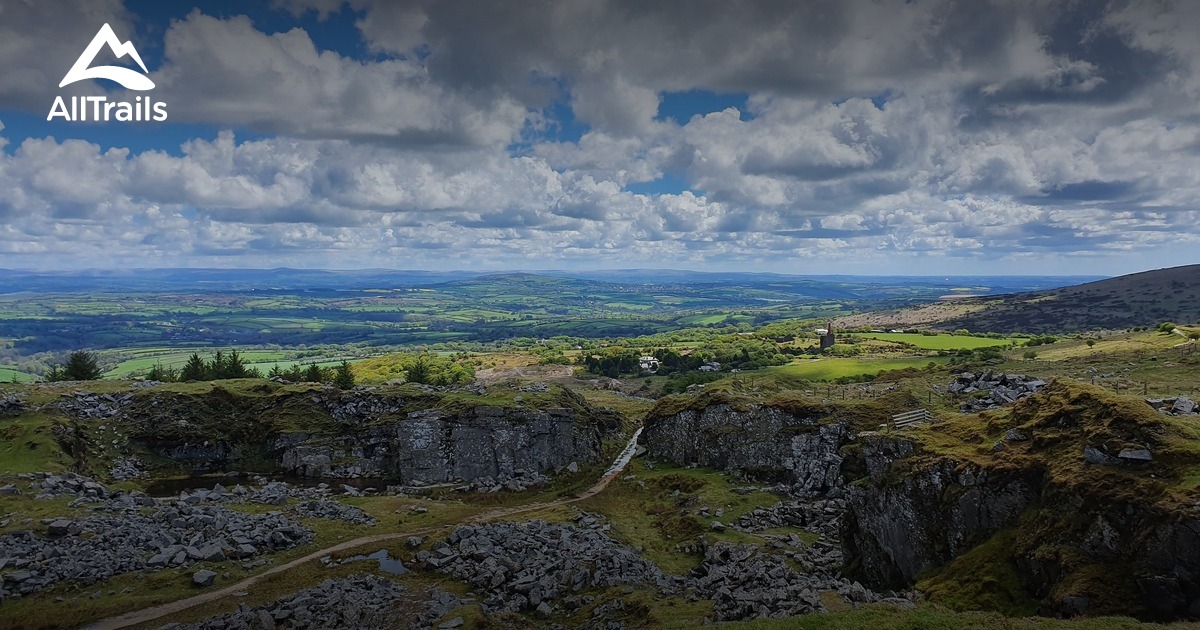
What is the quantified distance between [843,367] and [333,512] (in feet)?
358

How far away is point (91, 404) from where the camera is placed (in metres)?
77.4

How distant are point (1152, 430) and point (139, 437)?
93542 mm

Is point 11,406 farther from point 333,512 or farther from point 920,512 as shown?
point 920,512

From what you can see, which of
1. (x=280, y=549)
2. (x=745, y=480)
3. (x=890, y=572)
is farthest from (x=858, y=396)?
(x=280, y=549)

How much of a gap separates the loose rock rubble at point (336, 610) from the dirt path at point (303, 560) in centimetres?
320

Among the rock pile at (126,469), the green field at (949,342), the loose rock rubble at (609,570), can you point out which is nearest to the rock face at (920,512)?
the loose rock rubble at (609,570)

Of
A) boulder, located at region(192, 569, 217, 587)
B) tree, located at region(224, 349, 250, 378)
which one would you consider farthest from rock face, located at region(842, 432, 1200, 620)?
tree, located at region(224, 349, 250, 378)

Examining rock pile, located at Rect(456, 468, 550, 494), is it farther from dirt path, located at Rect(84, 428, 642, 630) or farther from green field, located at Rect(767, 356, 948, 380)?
green field, located at Rect(767, 356, 948, 380)

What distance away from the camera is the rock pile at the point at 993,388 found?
53.8 metres

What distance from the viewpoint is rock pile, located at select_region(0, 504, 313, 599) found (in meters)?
38.3

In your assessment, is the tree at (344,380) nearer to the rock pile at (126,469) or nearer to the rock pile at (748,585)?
the rock pile at (126,469)

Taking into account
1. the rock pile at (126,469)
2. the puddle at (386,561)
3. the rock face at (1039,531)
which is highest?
the rock face at (1039,531)

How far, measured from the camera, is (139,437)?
75.3 metres

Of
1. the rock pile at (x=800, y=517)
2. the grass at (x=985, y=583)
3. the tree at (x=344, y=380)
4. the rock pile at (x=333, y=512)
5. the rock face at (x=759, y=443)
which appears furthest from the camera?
the tree at (x=344, y=380)
